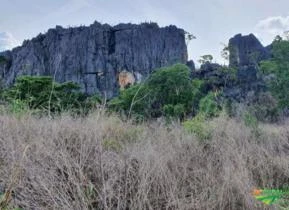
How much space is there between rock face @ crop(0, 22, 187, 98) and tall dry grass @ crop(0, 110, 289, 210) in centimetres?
4036

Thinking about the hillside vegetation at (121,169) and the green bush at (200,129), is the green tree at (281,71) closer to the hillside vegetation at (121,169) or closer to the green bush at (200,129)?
the green bush at (200,129)

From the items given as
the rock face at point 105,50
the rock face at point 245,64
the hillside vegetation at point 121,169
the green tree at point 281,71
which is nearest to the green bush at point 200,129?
the hillside vegetation at point 121,169

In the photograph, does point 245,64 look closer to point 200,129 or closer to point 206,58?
point 206,58

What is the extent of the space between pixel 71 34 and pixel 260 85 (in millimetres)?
27531

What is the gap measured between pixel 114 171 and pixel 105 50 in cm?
4543

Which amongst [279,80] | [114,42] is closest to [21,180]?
[279,80]

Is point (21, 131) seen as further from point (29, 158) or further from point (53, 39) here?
point (53, 39)

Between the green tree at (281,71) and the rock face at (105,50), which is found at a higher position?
the rock face at (105,50)

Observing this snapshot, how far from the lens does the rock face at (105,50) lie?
148 feet

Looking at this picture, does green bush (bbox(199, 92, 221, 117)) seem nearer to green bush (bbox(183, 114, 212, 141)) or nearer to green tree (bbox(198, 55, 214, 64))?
green bush (bbox(183, 114, 212, 141))

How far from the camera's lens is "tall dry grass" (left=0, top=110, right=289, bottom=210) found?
254 centimetres

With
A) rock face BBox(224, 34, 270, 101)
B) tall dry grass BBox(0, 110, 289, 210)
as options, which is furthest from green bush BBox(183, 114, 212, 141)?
rock face BBox(224, 34, 270, 101)

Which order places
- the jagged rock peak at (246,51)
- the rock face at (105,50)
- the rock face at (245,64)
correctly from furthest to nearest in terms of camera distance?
the rock face at (105,50), the jagged rock peak at (246,51), the rock face at (245,64)

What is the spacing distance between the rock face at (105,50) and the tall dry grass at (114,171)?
40.4 metres
